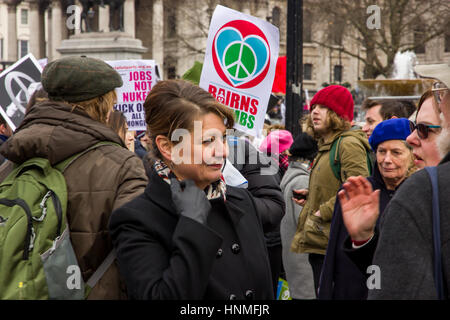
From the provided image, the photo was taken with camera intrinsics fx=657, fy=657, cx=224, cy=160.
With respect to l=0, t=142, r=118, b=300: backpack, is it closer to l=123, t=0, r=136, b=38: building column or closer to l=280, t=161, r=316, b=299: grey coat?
l=280, t=161, r=316, b=299: grey coat

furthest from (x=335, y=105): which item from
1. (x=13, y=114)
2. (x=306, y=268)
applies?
(x=13, y=114)

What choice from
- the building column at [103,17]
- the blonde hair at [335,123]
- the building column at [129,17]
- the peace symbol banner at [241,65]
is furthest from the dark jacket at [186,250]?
the building column at [129,17]

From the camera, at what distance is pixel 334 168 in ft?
16.6

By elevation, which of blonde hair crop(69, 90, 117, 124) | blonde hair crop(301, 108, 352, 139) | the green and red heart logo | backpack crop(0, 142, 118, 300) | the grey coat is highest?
the green and red heart logo

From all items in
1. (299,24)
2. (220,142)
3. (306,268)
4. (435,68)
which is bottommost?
(306,268)

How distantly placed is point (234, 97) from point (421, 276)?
302cm

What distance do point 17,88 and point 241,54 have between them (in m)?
2.19

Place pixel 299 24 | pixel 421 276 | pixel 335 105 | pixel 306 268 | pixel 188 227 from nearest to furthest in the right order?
pixel 421 276, pixel 188 227, pixel 335 105, pixel 306 268, pixel 299 24

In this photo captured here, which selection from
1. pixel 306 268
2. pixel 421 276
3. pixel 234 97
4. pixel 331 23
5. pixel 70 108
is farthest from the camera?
pixel 331 23

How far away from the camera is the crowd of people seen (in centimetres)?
218

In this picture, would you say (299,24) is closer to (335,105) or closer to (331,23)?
(335,105)

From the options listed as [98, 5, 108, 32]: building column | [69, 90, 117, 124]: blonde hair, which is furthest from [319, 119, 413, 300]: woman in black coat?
[98, 5, 108, 32]: building column

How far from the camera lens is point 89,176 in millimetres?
2834

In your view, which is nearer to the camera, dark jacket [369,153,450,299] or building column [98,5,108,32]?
dark jacket [369,153,450,299]
